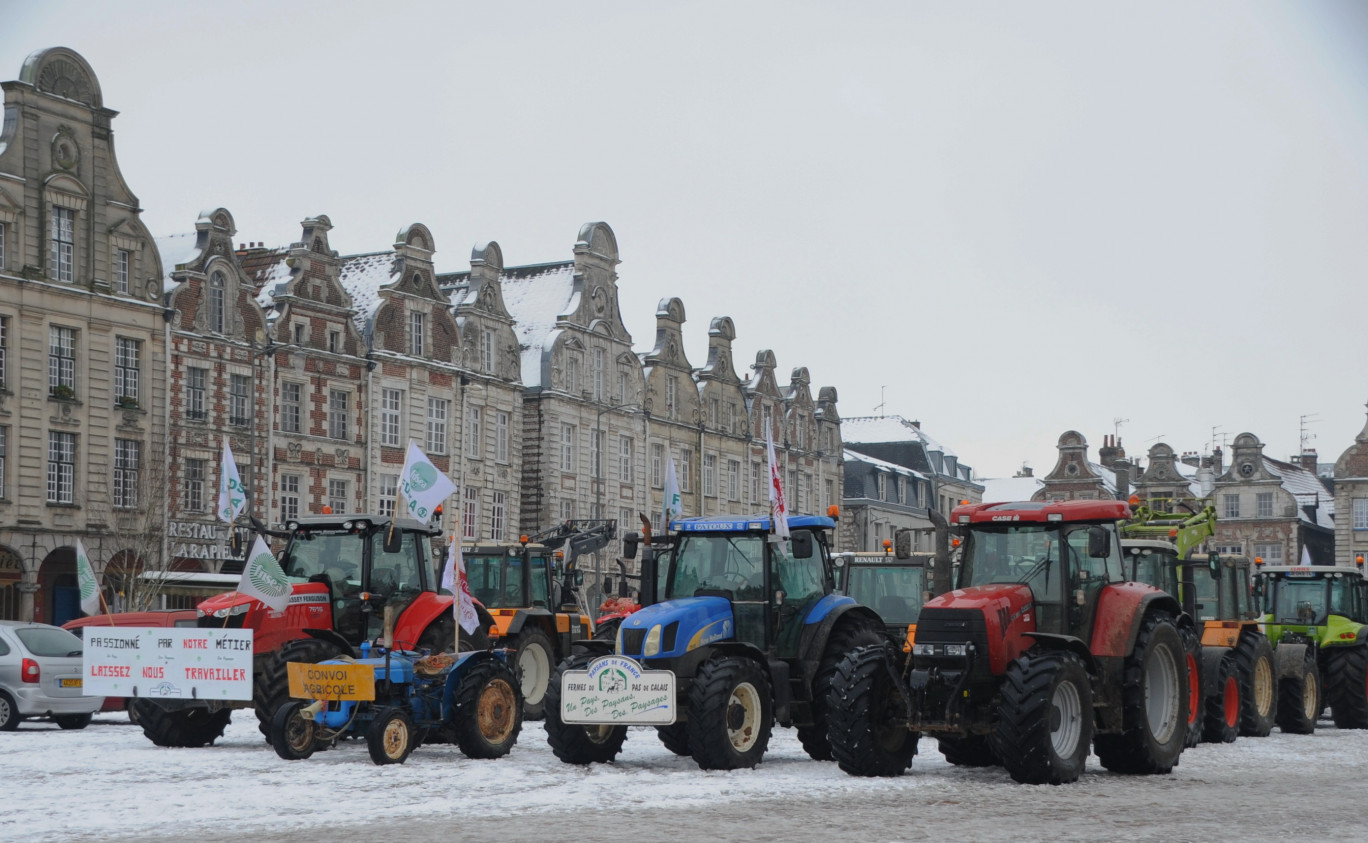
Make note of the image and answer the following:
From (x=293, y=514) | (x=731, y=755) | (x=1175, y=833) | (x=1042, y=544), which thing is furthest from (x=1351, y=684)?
(x=293, y=514)

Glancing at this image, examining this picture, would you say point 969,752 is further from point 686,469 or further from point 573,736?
point 686,469

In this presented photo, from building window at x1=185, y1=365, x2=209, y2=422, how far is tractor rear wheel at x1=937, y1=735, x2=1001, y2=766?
3114cm

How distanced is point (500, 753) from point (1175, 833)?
332 inches

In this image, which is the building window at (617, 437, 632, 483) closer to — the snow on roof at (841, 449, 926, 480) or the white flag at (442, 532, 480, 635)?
the snow on roof at (841, 449, 926, 480)

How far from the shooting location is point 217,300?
151 feet

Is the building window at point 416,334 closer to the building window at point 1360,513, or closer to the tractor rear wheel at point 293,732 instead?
the tractor rear wheel at point 293,732

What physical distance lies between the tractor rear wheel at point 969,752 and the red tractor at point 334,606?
21.7 feet

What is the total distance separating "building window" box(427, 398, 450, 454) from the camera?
52.8m

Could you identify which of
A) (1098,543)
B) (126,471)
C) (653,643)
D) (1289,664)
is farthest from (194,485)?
(1098,543)

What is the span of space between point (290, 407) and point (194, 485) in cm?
391

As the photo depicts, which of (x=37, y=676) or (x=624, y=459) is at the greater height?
(x=624, y=459)

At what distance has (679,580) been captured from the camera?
63.0ft

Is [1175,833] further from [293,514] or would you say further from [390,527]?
[293,514]

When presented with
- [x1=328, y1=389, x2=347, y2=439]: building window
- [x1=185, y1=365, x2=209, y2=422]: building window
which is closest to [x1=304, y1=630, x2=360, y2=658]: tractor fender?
[x1=185, y1=365, x2=209, y2=422]: building window
